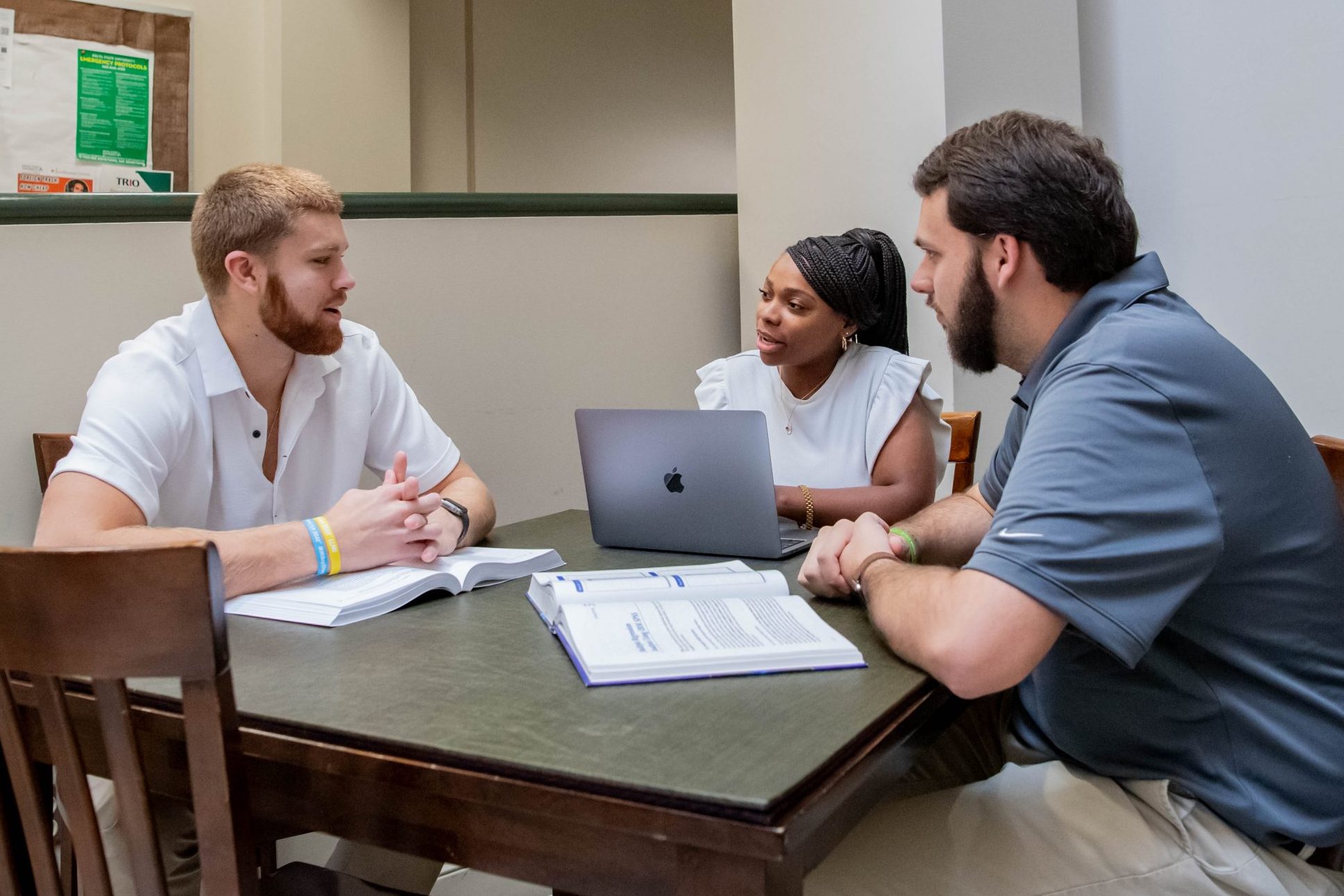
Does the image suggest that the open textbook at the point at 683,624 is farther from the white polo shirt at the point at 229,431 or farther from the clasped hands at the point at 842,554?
the white polo shirt at the point at 229,431

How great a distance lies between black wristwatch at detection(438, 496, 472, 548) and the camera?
1.61 m

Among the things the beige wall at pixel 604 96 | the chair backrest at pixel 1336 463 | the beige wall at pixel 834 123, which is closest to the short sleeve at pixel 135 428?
the chair backrest at pixel 1336 463

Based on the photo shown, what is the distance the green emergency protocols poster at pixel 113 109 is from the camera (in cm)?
362

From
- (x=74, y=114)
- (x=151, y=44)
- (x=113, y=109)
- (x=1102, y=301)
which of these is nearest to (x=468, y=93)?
(x=151, y=44)

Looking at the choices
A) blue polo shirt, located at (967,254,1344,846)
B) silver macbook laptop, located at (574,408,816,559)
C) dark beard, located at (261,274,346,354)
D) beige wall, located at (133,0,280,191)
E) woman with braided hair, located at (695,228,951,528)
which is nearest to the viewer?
blue polo shirt, located at (967,254,1344,846)

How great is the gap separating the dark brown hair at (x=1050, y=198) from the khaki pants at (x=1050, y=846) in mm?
570

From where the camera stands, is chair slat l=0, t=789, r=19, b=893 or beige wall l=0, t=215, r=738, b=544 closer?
chair slat l=0, t=789, r=19, b=893

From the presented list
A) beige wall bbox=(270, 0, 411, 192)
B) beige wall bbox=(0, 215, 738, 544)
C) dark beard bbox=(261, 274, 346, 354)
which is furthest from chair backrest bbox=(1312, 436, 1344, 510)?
beige wall bbox=(270, 0, 411, 192)

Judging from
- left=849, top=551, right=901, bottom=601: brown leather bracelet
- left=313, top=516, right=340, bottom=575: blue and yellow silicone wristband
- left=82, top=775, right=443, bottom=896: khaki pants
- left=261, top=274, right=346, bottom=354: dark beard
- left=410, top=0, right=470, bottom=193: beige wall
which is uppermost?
left=410, top=0, right=470, bottom=193: beige wall

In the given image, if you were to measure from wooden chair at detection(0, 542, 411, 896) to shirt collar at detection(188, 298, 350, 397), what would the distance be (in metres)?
0.89

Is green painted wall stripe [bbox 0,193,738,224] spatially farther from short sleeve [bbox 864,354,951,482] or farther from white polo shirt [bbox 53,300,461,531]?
short sleeve [bbox 864,354,951,482]

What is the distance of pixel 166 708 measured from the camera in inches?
37.1

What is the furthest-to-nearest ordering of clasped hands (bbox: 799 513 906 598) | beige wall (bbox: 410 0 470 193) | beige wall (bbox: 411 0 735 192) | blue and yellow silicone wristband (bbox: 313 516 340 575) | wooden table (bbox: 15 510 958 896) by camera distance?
beige wall (bbox: 411 0 735 192) < beige wall (bbox: 410 0 470 193) < blue and yellow silicone wristband (bbox: 313 516 340 575) < clasped hands (bbox: 799 513 906 598) < wooden table (bbox: 15 510 958 896)

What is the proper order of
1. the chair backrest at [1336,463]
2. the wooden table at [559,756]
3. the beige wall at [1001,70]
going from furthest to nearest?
A: 1. the beige wall at [1001,70]
2. the chair backrest at [1336,463]
3. the wooden table at [559,756]
